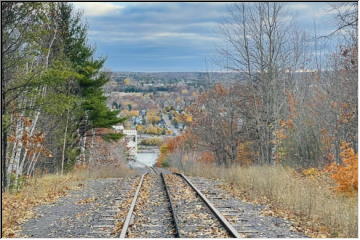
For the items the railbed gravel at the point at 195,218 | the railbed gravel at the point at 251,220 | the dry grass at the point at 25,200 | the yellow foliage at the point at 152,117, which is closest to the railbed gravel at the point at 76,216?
the dry grass at the point at 25,200

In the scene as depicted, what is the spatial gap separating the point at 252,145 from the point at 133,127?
38.5 metres

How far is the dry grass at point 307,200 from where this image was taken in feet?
33.9

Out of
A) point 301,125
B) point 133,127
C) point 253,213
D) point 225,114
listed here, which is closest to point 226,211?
point 253,213

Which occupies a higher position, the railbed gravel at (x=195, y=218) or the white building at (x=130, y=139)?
the railbed gravel at (x=195, y=218)

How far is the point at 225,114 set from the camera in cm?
4097

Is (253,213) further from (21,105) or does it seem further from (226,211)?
(21,105)

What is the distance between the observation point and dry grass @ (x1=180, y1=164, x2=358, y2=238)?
10328 mm

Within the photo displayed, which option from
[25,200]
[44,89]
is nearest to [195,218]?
[25,200]

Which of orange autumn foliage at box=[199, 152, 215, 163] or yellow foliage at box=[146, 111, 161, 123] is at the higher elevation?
yellow foliage at box=[146, 111, 161, 123]

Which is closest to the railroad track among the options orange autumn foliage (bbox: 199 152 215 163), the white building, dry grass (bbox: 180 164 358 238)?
dry grass (bbox: 180 164 358 238)

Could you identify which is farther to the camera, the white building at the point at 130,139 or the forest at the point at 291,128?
the white building at the point at 130,139

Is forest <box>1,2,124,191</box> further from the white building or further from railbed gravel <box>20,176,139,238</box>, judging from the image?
the white building

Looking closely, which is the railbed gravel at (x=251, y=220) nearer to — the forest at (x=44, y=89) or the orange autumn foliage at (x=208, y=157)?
the forest at (x=44, y=89)

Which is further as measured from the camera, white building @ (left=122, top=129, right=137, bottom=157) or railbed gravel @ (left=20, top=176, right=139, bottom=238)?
white building @ (left=122, top=129, right=137, bottom=157)
